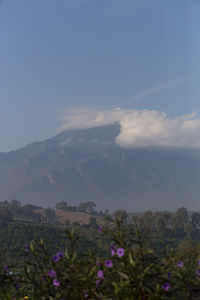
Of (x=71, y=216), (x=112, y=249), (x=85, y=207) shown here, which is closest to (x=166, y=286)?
(x=112, y=249)

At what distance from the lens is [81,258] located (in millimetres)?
4992

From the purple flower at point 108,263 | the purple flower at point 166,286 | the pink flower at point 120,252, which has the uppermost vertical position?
the pink flower at point 120,252

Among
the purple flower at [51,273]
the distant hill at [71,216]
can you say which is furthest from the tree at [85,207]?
the purple flower at [51,273]

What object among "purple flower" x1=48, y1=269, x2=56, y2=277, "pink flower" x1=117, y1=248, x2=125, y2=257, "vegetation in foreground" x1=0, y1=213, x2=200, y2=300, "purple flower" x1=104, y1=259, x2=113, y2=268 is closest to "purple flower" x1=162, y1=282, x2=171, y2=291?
"vegetation in foreground" x1=0, y1=213, x2=200, y2=300

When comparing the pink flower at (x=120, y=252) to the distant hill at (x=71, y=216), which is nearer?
the pink flower at (x=120, y=252)

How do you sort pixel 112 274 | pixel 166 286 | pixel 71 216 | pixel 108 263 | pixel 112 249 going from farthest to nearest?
pixel 71 216 → pixel 112 274 → pixel 108 263 → pixel 112 249 → pixel 166 286

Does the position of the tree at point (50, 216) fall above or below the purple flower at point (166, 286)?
above

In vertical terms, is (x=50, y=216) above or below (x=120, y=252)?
above

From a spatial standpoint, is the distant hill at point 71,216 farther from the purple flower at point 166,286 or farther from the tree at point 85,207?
the purple flower at point 166,286

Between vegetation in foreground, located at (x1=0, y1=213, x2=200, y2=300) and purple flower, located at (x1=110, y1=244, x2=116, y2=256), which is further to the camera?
purple flower, located at (x1=110, y1=244, x2=116, y2=256)

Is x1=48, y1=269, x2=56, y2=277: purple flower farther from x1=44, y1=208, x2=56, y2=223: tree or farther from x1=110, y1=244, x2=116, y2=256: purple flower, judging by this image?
x1=44, y1=208, x2=56, y2=223: tree

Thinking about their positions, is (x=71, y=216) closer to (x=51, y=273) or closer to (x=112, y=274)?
(x=112, y=274)

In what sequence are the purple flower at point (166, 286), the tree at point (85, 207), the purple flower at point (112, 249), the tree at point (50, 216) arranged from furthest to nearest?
the tree at point (85, 207) → the tree at point (50, 216) → the purple flower at point (112, 249) → the purple flower at point (166, 286)

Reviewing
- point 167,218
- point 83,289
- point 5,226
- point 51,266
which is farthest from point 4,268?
point 167,218
